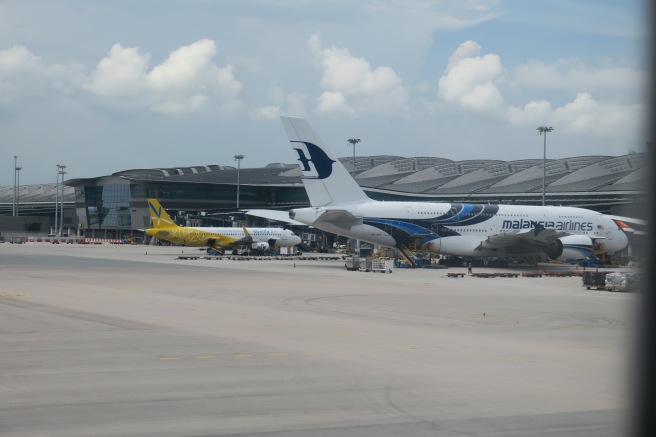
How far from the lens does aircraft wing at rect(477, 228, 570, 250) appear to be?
6209cm

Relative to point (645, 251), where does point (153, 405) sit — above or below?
below

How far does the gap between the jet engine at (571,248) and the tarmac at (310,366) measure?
28621mm

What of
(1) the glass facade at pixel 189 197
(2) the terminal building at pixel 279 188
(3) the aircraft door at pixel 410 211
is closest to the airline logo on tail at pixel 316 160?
(3) the aircraft door at pixel 410 211

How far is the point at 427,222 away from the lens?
63969mm

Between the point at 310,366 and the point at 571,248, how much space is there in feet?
162

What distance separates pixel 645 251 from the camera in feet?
14.6

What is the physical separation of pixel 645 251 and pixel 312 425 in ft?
25.0

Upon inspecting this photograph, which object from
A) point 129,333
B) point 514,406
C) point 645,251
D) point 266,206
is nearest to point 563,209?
point 129,333

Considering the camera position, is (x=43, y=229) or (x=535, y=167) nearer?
(x=535, y=167)

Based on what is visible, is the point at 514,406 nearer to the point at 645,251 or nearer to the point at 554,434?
the point at 554,434

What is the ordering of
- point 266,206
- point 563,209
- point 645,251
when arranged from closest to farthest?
1. point 645,251
2. point 563,209
3. point 266,206

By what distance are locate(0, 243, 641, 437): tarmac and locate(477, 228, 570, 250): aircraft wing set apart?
93.0 ft

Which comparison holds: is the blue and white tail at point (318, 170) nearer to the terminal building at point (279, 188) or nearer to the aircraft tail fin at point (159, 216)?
the aircraft tail fin at point (159, 216)

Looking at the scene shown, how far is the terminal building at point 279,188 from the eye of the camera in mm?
118562
